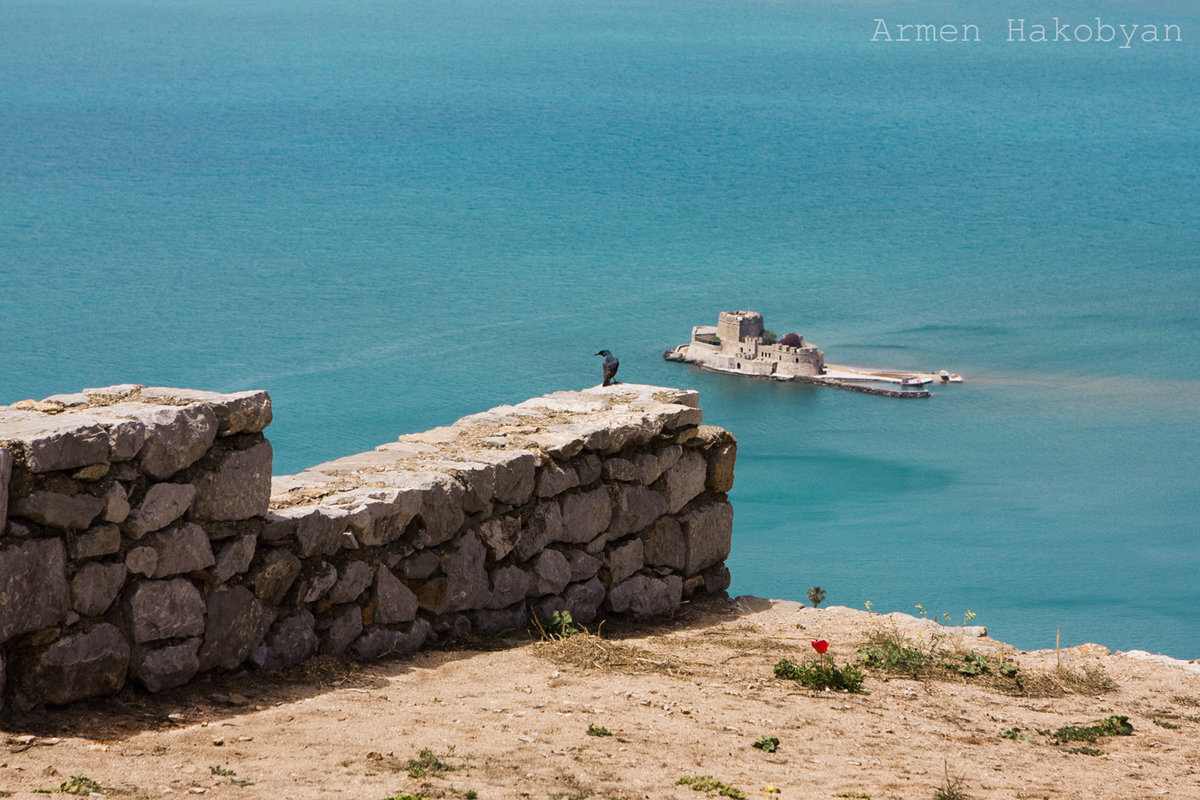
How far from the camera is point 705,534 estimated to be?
9.01 metres

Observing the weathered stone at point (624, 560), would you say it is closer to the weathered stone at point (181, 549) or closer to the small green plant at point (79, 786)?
the weathered stone at point (181, 549)

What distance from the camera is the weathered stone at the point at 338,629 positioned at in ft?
21.7

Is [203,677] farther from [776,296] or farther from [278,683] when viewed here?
[776,296]

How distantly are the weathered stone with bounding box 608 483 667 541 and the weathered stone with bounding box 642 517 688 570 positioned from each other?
0.10 metres

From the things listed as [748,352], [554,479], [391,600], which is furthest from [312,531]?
[748,352]

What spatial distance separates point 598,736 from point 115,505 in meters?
2.16

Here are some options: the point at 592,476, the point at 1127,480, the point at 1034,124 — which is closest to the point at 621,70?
the point at 1034,124

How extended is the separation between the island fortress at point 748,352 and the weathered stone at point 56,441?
2847 inches

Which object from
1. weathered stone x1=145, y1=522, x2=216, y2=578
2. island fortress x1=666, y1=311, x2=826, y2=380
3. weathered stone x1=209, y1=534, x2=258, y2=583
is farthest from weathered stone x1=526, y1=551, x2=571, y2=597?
island fortress x1=666, y1=311, x2=826, y2=380

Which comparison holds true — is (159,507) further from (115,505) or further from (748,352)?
(748,352)

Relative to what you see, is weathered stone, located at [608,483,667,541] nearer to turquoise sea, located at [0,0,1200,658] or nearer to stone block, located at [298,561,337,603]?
stone block, located at [298,561,337,603]

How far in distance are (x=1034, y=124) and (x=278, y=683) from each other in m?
144

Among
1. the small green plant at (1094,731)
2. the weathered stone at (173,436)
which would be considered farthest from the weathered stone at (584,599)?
the small green plant at (1094,731)

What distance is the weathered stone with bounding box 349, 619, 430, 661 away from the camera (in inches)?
266
